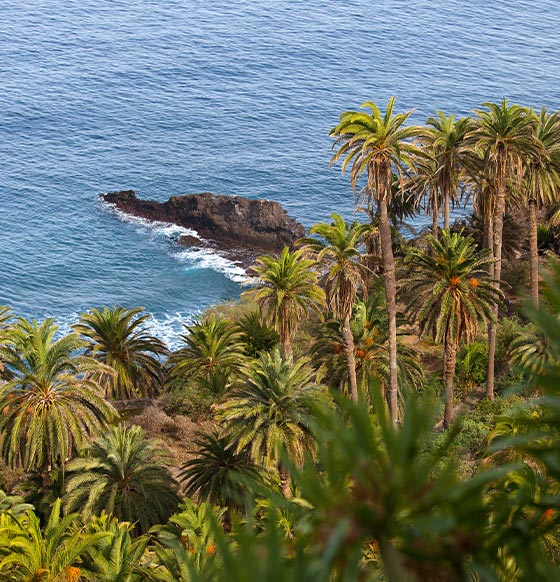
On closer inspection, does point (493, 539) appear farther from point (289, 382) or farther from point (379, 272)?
point (379, 272)

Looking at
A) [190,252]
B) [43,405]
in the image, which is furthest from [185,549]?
[190,252]

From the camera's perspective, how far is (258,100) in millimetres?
129000

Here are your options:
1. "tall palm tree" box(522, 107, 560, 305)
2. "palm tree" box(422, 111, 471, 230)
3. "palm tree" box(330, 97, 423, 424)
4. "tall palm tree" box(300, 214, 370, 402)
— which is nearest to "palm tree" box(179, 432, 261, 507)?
"tall palm tree" box(300, 214, 370, 402)

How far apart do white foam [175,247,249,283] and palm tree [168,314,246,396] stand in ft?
114

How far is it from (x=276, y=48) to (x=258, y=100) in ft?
76.4

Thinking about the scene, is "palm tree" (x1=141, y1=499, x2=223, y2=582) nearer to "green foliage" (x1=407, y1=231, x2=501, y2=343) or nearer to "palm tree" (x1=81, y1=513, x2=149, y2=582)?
"palm tree" (x1=81, y1=513, x2=149, y2=582)

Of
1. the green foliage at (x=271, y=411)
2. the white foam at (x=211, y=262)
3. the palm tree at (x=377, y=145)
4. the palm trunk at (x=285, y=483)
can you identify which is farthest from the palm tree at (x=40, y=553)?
the white foam at (x=211, y=262)

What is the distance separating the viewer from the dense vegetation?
9625 millimetres

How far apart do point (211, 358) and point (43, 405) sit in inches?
576

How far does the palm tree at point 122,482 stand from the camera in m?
38.8

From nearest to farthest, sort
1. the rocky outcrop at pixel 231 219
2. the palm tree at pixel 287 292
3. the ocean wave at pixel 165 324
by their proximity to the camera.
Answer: the palm tree at pixel 287 292 → the ocean wave at pixel 165 324 → the rocky outcrop at pixel 231 219

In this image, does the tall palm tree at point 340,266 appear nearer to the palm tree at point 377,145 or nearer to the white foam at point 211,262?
the palm tree at point 377,145

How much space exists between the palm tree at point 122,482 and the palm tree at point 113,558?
6051 millimetres

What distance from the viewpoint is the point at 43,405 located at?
38.6 meters
